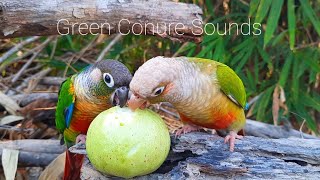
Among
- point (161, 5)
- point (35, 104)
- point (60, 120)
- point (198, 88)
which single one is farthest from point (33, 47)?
point (198, 88)

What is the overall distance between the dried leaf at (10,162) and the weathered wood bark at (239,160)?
0.92 meters

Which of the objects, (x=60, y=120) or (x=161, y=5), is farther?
(x=60, y=120)

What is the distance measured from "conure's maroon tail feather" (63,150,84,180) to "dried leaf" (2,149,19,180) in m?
0.39

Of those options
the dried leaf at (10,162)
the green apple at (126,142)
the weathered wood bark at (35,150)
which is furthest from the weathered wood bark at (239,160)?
the weathered wood bark at (35,150)

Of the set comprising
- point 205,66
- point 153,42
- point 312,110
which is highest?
point 205,66

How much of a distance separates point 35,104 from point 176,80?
1.82 meters

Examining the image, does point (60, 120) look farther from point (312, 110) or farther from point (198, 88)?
point (312, 110)

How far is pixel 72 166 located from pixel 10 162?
501 millimetres

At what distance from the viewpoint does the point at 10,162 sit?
3.24 meters

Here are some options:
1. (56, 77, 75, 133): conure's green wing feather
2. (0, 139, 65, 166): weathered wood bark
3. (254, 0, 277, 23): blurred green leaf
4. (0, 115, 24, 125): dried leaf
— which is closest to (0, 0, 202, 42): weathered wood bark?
(56, 77, 75, 133): conure's green wing feather

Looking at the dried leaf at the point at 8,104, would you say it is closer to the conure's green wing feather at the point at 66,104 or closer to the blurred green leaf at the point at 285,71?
the conure's green wing feather at the point at 66,104

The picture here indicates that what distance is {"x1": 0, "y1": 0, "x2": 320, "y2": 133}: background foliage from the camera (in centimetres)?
387

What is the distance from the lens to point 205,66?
254 cm

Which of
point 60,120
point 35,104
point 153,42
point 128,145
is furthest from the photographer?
point 153,42
